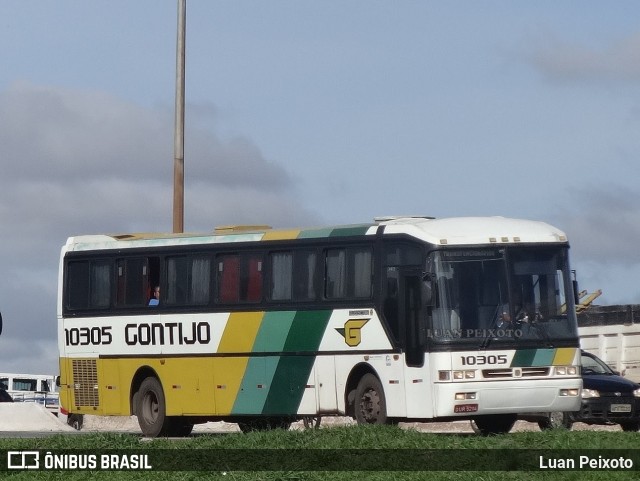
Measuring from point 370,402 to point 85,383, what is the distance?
6906mm

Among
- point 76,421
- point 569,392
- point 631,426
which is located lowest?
point 76,421

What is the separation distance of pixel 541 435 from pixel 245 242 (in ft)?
30.6

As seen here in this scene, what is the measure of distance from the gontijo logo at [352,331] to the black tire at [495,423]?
2316 mm

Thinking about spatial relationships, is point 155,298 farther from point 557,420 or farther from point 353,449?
point 353,449

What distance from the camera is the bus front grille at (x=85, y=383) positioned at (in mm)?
28375

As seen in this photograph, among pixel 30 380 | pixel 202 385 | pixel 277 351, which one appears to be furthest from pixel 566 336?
pixel 30 380

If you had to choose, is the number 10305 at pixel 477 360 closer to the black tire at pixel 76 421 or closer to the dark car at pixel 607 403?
the dark car at pixel 607 403

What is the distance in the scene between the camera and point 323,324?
2462 cm

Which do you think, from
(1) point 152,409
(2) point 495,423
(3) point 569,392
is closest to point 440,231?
(3) point 569,392

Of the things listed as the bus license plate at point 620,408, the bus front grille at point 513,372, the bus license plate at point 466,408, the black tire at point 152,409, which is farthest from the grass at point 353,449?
the bus license plate at point 620,408

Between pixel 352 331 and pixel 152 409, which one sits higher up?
pixel 352 331

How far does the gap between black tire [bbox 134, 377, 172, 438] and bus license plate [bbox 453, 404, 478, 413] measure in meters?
6.66

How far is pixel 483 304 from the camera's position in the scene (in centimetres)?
2294

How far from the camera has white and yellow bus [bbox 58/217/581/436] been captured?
22.9 m
